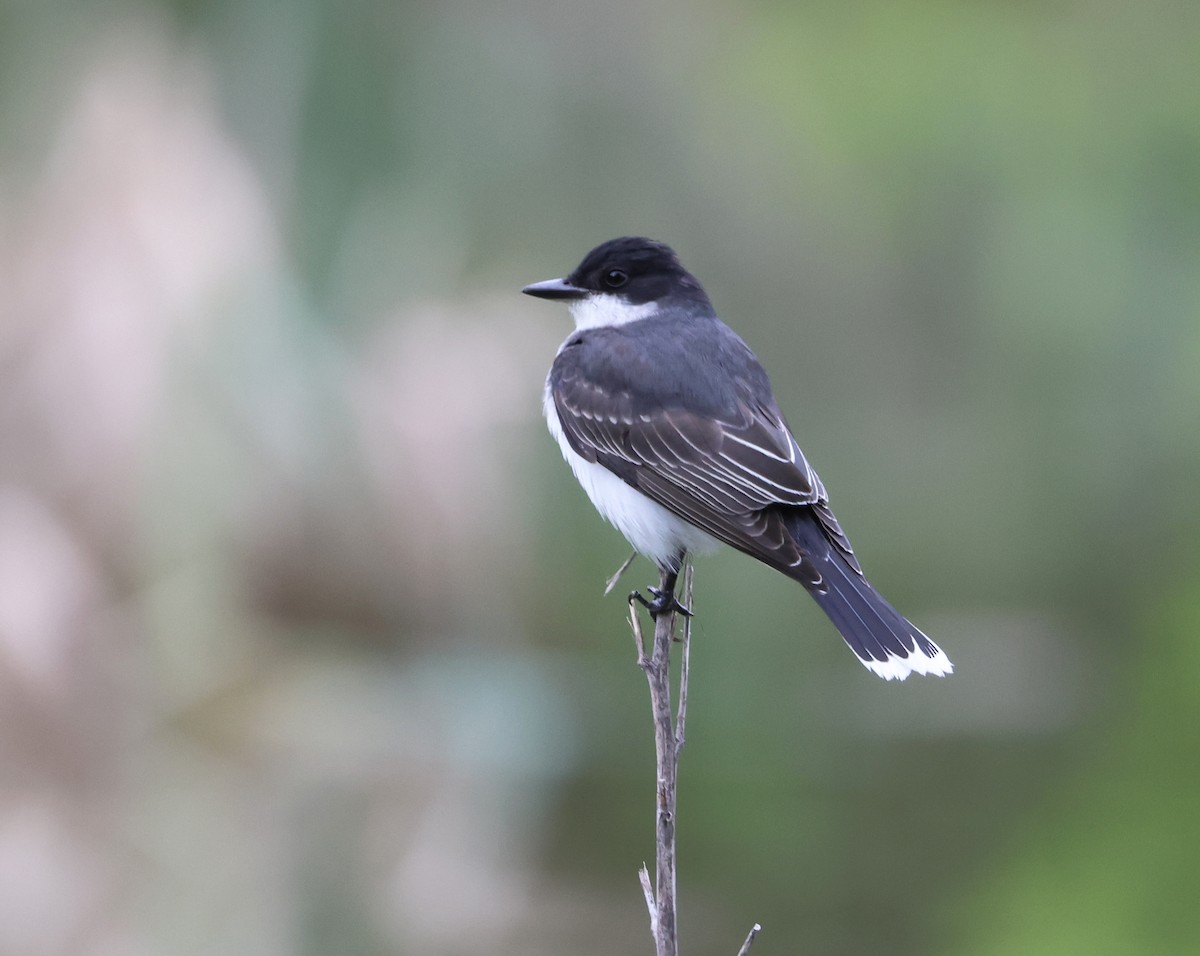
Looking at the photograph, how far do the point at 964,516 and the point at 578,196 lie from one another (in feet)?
10.1

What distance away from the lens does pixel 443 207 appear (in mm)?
7477

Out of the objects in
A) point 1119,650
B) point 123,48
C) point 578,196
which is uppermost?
point 123,48

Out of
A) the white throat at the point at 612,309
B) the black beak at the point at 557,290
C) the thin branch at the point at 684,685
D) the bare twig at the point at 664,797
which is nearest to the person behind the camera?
the bare twig at the point at 664,797

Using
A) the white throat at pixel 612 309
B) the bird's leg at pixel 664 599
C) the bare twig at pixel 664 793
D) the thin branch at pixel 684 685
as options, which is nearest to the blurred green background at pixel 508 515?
the white throat at pixel 612 309

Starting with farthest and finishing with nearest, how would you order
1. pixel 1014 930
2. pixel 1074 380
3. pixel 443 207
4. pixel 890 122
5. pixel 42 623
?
pixel 890 122 → pixel 1074 380 → pixel 443 207 → pixel 1014 930 → pixel 42 623

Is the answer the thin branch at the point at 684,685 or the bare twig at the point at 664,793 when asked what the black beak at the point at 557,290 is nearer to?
the thin branch at the point at 684,685

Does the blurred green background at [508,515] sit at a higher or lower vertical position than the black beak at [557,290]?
lower

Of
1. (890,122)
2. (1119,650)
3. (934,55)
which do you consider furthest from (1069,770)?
(934,55)

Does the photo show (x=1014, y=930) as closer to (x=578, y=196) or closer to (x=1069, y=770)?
(x=1069, y=770)

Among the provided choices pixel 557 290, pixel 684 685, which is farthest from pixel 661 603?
pixel 557 290

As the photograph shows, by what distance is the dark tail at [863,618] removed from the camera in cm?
329

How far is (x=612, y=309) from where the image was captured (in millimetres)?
4367

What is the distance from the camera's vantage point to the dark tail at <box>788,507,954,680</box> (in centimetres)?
329

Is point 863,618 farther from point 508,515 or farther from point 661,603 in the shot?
point 508,515
